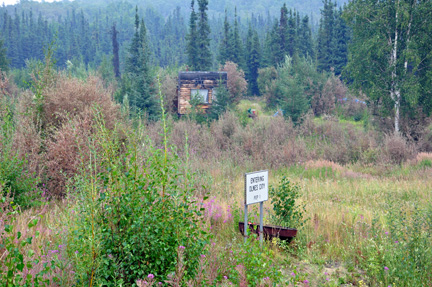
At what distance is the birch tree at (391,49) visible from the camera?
17.8 m

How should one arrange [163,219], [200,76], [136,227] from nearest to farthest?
[136,227] < [163,219] < [200,76]

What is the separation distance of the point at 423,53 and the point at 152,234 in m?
18.7

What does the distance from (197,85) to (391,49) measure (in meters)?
14.0

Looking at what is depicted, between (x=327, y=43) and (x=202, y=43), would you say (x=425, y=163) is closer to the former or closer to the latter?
(x=202, y=43)

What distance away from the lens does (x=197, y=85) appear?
28.8 meters

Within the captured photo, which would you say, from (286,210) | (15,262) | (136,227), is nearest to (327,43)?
(286,210)

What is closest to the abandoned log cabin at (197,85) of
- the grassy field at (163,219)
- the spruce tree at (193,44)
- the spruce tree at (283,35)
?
the spruce tree at (193,44)

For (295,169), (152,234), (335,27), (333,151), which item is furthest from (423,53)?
(335,27)

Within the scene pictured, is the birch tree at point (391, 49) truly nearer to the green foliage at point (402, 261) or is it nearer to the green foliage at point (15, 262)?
the green foliage at point (402, 261)

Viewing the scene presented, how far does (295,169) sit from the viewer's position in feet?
45.6

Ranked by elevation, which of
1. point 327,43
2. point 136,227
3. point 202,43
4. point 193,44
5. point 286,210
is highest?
point 327,43

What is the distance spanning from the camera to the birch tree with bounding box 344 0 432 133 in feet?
58.5

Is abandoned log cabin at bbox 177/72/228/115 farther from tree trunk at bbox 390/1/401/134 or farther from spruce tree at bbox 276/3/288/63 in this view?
spruce tree at bbox 276/3/288/63

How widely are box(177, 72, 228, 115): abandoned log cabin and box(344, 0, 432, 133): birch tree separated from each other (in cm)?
1117
